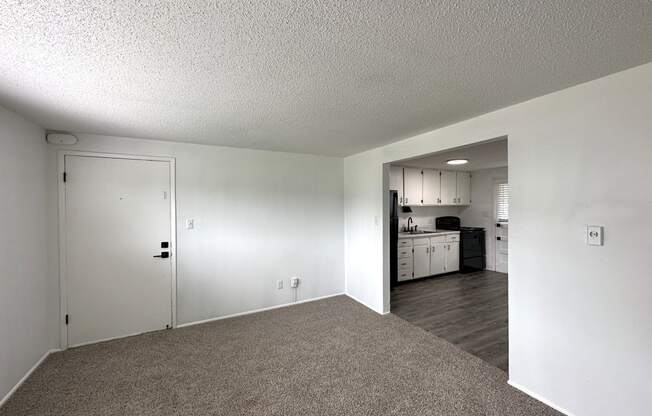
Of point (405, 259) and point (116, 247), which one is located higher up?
point (116, 247)

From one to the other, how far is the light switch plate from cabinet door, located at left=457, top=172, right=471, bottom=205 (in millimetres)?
4721

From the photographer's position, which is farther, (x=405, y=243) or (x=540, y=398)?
(x=405, y=243)

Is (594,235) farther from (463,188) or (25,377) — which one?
(463,188)

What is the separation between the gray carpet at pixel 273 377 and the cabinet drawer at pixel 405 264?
75.0 inches

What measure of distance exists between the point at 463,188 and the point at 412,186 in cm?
162

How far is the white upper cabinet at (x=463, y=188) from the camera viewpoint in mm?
6336

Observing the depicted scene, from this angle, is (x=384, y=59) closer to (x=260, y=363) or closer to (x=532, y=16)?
(x=532, y=16)

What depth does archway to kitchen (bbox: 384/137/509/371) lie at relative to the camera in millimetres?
3668

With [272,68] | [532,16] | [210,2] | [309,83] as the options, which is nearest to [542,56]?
[532,16]

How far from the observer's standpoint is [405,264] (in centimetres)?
522

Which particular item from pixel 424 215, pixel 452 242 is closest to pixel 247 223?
pixel 424 215

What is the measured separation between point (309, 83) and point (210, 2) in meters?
0.81

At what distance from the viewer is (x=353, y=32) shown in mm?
1286

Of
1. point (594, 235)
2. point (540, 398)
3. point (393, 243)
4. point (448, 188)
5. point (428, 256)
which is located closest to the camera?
point (594, 235)
